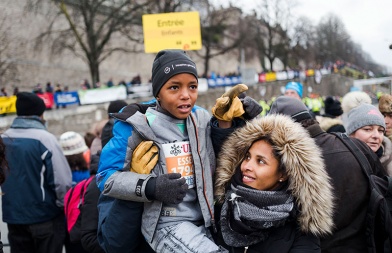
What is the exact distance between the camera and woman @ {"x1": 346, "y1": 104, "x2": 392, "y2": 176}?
3.25 meters

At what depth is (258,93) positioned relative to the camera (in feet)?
122

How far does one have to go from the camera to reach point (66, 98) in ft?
70.3

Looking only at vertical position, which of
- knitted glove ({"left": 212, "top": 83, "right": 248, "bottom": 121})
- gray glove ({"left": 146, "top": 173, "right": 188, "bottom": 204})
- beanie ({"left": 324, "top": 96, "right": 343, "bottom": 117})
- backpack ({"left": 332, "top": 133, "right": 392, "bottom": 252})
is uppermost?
knitted glove ({"left": 212, "top": 83, "right": 248, "bottom": 121})

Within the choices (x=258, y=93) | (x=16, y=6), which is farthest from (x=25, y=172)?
(x=258, y=93)

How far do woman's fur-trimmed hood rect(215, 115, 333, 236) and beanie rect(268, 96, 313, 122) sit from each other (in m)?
0.52

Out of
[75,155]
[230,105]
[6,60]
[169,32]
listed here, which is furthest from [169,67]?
[6,60]

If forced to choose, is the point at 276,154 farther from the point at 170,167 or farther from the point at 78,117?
the point at 78,117

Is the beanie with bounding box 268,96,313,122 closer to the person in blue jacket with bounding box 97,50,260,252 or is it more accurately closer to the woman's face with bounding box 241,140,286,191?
the woman's face with bounding box 241,140,286,191

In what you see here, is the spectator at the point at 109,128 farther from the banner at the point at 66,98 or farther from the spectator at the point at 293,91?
the banner at the point at 66,98

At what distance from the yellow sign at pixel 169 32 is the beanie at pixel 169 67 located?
7.20 metres

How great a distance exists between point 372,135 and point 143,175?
7.08ft

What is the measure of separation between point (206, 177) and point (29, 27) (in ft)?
103

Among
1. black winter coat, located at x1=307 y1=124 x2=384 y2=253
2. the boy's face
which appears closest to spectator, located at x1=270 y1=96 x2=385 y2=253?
black winter coat, located at x1=307 y1=124 x2=384 y2=253

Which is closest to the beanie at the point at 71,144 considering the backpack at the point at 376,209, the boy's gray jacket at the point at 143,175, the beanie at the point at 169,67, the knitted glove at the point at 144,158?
the boy's gray jacket at the point at 143,175
